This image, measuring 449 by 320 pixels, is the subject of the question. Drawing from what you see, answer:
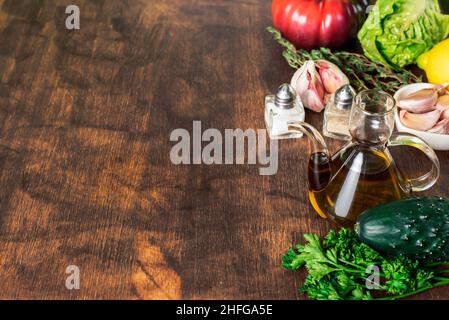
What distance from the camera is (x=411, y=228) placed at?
1089 millimetres

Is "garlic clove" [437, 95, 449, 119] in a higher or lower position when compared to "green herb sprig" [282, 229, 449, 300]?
higher

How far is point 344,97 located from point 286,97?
12cm

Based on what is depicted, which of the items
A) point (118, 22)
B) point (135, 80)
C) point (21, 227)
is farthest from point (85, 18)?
point (21, 227)

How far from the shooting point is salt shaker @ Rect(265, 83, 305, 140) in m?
1.41

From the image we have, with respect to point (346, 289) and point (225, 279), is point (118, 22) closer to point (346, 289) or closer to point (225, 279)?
point (225, 279)

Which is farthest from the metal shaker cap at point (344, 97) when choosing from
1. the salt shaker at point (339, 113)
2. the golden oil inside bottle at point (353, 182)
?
the golden oil inside bottle at point (353, 182)

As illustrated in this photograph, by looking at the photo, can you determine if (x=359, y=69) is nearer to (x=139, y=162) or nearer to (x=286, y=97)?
(x=286, y=97)

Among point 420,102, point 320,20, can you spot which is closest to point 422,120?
point 420,102

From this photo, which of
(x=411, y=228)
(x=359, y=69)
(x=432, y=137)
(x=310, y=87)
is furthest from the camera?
(x=359, y=69)

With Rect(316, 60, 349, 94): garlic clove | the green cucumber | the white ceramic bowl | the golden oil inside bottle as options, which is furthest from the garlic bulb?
the green cucumber

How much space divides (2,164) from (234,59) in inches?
23.9

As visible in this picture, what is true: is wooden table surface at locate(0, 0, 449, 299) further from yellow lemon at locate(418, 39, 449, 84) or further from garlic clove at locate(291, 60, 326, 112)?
yellow lemon at locate(418, 39, 449, 84)

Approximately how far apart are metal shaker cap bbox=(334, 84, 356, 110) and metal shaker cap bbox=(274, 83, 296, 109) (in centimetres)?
9

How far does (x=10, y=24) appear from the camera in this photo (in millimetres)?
1782
